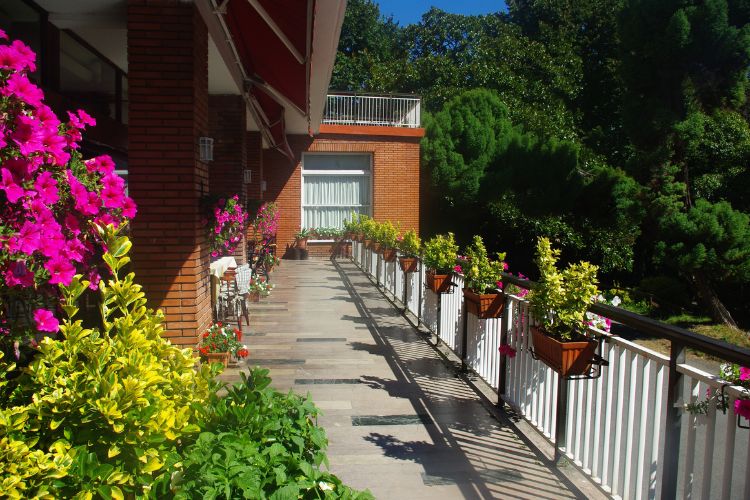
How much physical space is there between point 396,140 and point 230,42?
39.6ft

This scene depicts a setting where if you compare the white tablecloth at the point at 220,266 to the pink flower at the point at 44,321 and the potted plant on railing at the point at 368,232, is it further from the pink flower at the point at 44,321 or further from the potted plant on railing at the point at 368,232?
the pink flower at the point at 44,321

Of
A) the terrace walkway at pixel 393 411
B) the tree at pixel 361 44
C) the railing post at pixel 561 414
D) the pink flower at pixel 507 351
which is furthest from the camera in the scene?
the tree at pixel 361 44

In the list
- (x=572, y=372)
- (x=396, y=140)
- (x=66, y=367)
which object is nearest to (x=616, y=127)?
(x=396, y=140)

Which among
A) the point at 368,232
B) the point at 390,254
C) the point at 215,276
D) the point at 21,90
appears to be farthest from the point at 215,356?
the point at 368,232

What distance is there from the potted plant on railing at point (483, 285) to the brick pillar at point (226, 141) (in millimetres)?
4645

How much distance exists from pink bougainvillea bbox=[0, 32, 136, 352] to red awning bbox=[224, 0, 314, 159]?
2739mm

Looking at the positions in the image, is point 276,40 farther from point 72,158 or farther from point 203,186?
point 72,158

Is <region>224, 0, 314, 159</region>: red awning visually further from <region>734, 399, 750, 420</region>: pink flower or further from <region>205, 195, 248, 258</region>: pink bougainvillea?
<region>734, 399, 750, 420</region>: pink flower

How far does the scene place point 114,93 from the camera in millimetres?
7445

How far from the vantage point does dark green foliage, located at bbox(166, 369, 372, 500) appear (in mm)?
1900

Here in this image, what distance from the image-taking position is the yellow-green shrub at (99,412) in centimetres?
197

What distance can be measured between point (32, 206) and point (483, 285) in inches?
138

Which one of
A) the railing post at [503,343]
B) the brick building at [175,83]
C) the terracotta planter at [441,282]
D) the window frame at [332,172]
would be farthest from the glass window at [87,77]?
the window frame at [332,172]

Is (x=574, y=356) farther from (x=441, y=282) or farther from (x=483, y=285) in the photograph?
(x=441, y=282)
